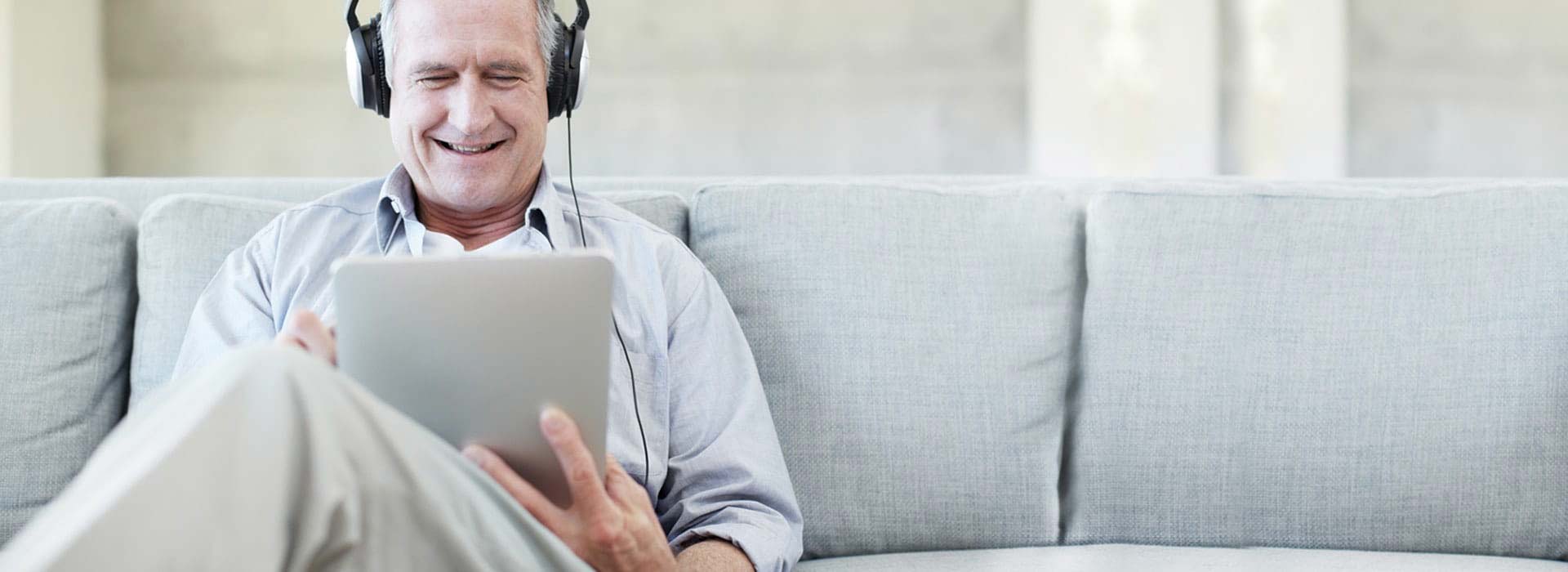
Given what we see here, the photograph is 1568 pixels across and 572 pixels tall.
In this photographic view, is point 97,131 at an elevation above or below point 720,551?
above

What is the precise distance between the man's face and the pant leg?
616 mm

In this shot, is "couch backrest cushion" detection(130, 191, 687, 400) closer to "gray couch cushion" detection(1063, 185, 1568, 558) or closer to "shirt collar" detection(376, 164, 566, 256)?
"shirt collar" detection(376, 164, 566, 256)

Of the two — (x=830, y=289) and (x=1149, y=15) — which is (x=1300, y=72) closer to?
(x=1149, y=15)

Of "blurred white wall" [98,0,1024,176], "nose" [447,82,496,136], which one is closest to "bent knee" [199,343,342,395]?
"nose" [447,82,496,136]

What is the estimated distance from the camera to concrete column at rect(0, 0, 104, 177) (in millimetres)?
3785

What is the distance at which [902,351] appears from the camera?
1.49m

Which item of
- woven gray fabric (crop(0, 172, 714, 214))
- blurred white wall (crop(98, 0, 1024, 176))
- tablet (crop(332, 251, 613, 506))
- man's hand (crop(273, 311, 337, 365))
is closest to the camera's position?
tablet (crop(332, 251, 613, 506))

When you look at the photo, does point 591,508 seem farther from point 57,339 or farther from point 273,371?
point 57,339

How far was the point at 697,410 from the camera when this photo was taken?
52.2 inches

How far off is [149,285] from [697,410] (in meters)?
0.65

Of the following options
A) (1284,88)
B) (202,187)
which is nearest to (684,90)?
(1284,88)

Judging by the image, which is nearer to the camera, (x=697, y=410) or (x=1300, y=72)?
(x=697, y=410)

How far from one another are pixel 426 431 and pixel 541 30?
72 cm

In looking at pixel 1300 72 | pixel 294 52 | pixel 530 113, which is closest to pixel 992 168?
pixel 1300 72
